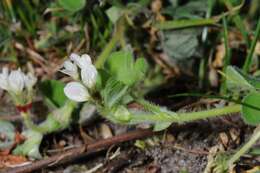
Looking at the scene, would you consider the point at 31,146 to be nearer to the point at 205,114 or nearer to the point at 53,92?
the point at 53,92

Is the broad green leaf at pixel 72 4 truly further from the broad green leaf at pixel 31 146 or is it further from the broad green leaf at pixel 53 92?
the broad green leaf at pixel 31 146

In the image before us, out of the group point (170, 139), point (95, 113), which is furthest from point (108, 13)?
point (170, 139)

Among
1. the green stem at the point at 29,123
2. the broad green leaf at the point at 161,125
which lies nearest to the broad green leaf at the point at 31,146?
the green stem at the point at 29,123

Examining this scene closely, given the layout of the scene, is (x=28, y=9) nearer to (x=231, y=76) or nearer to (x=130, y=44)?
(x=130, y=44)

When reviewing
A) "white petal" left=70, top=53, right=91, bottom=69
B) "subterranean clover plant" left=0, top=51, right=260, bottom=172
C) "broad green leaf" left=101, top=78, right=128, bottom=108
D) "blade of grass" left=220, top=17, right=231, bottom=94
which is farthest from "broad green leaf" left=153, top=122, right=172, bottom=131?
"blade of grass" left=220, top=17, right=231, bottom=94

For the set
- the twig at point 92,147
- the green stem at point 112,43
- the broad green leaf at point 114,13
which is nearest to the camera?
the twig at point 92,147

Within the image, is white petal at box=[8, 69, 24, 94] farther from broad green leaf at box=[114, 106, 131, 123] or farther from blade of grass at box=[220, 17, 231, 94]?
blade of grass at box=[220, 17, 231, 94]

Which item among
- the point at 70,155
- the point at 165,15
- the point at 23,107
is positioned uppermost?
the point at 165,15
